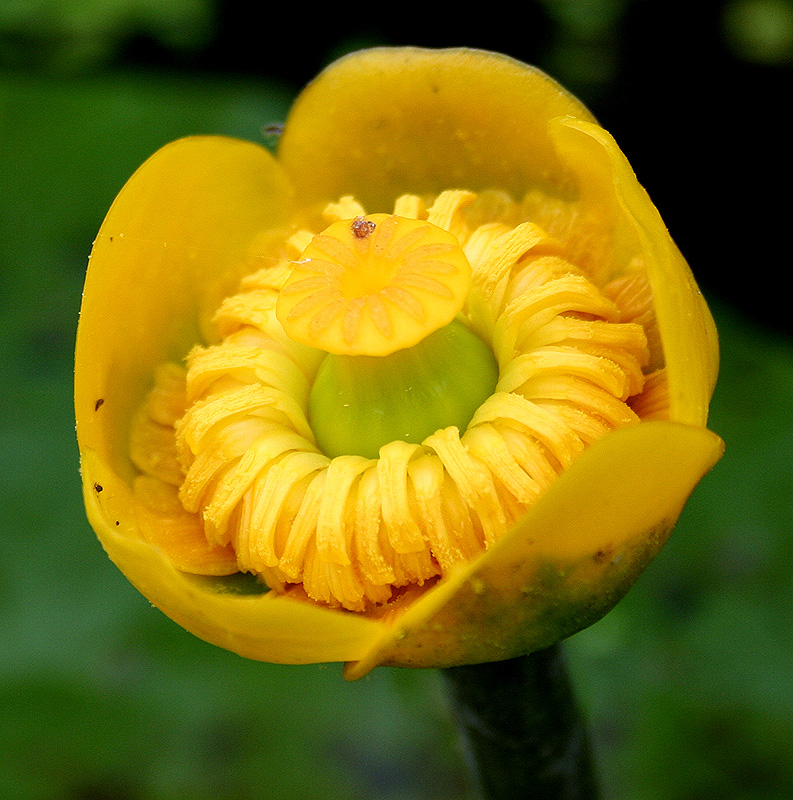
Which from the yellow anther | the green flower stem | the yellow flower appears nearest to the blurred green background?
the green flower stem

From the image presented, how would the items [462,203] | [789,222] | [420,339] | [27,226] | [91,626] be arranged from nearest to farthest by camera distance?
[420,339]
[462,203]
[91,626]
[27,226]
[789,222]

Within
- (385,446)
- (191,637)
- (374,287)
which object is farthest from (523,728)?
(191,637)

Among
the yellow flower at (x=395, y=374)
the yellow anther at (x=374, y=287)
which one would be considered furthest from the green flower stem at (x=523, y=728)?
the yellow anther at (x=374, y=287)

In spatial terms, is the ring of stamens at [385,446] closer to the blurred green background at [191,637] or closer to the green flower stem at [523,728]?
the green flower stem at [523,728]

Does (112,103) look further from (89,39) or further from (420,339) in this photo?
(420,339)

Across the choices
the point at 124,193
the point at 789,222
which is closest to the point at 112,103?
the point at 124,193

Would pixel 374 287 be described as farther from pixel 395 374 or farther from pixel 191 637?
pixel 191 637

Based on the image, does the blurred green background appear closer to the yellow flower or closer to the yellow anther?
the yellow flower

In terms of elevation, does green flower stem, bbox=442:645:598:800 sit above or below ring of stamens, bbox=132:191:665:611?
below
